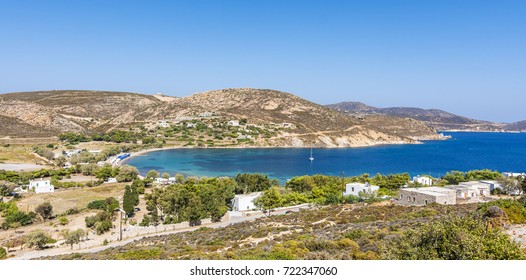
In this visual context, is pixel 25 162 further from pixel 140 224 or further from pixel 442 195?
pixel 442 195

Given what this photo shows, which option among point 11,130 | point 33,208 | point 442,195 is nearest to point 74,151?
point 11,130

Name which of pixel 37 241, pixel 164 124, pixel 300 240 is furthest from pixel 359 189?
pixel 164 124

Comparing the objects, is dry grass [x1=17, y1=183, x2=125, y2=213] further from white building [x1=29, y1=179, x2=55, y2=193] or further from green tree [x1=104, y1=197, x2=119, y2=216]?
green tree [x1=104, y1=197, x2=119, y2=216]

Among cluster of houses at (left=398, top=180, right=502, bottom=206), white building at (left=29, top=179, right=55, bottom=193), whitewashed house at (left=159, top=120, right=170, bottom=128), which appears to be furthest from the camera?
whitewashed house at (left=159, top=120, right=170, bottom=128)

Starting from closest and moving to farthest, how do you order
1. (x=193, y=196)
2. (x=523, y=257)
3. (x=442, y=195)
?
(x=523, y=257) → (x=442, y=195) → (x=193, y=196)

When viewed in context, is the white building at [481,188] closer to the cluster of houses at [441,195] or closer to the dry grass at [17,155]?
the cluster of houses at [441,195]

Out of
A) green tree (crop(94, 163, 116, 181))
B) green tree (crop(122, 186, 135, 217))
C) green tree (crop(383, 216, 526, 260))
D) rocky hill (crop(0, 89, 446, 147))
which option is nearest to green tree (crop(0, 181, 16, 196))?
green tree (crop(94, 163, 116, 181))

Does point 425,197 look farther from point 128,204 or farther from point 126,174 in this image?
point 126,174

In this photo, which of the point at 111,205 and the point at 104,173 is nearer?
the point at 111,205
